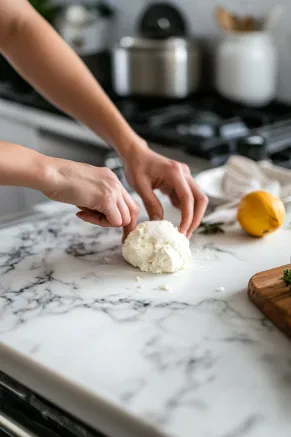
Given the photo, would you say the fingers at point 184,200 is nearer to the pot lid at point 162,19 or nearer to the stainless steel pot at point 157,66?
the stainless steel pot at point 157,66

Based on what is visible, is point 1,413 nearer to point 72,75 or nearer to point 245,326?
point 245,326

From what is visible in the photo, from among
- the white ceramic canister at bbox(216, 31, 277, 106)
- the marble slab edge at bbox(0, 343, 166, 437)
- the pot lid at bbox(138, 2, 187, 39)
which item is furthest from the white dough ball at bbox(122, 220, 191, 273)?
the pot lid at bbox(138, 2, 187, 39)

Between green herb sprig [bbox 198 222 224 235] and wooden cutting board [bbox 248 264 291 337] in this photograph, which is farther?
green herb sprig [bbox 198 222 224 235]

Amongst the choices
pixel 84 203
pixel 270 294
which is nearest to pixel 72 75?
pixel 84 203

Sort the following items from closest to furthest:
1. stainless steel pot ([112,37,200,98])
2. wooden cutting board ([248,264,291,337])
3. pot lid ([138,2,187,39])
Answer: wooden cutting board ([248,264,291,337]) → stainless steel pot ([112,37,200,98]) → pot lid ([138,2,187,39])

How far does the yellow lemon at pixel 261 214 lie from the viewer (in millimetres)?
1010

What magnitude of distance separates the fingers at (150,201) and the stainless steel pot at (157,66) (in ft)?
3.74

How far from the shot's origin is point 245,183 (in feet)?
3.93

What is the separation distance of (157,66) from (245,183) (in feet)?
3.45

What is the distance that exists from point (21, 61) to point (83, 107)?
0.16 meters

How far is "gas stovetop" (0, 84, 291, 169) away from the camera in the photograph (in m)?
1.64

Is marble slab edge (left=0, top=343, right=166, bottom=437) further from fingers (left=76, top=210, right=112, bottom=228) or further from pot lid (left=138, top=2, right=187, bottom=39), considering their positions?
pot lid (left=138, top=2, right=187, bottom=39)

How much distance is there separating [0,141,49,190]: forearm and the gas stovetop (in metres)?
0.61

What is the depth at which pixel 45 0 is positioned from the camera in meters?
2.55
